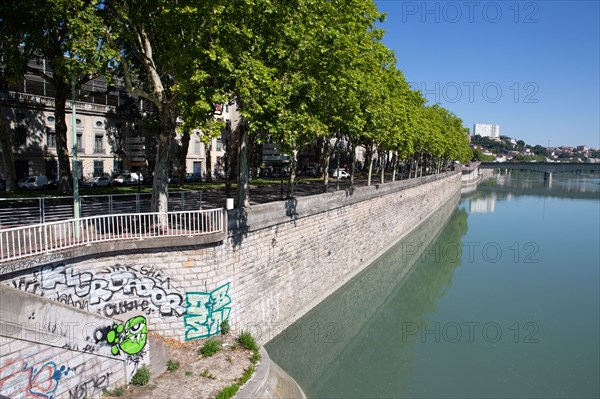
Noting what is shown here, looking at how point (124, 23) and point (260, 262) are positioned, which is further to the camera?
point (260, 262)

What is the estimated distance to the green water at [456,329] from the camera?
1422cm

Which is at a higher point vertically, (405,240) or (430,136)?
(430,136)

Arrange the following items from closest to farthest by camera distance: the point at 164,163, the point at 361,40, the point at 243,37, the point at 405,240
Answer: the point at 243,37 < the point at 164,163 < the point at 361,40 < the point at 405,240

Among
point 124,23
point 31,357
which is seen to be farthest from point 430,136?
point 31,357

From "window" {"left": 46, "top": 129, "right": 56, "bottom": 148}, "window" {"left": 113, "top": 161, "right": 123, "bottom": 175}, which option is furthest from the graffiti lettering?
"window" {"left": 113, "top": 161, "right": 123, "bottom": 175}

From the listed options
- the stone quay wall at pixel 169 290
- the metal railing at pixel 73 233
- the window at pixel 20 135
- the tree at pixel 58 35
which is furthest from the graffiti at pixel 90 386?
the window at pixel 20 135

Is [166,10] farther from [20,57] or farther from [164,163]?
[20,57]

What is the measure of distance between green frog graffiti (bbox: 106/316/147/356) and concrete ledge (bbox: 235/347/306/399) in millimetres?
2693

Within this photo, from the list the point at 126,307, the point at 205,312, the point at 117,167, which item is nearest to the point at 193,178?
the point at 117,167

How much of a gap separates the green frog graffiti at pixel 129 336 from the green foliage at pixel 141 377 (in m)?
0.45

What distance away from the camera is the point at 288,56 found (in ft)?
47.0

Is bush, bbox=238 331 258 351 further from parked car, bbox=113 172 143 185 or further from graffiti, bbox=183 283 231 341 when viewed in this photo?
parked car, bbox=113 172 143 185

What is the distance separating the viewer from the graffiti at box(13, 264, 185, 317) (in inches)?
362

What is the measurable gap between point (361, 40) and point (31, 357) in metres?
18.3
